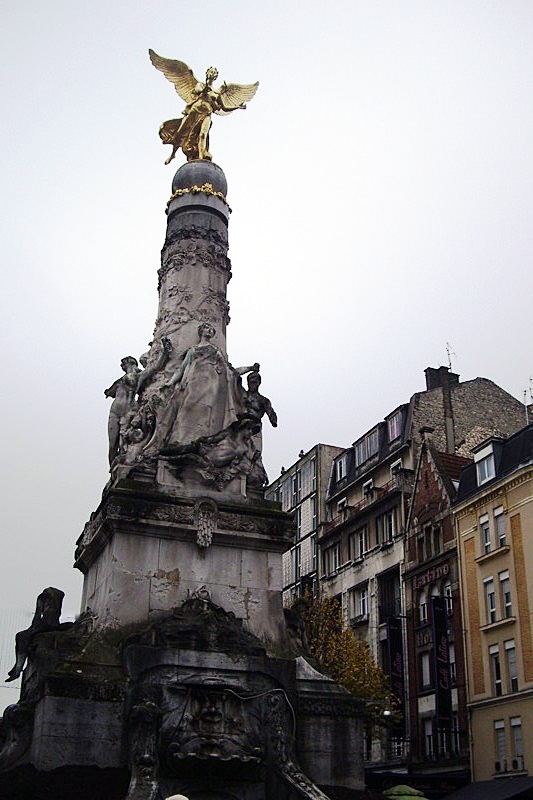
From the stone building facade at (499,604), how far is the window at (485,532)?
0.04 m

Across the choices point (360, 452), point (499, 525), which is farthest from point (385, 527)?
point (499, 525)

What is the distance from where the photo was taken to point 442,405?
173 feet

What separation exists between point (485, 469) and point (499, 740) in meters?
11.5

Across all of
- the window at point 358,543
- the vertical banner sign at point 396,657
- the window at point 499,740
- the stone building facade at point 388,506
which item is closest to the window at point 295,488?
the stone building facade at point 388,506

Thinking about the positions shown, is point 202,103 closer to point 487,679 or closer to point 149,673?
point 149,673

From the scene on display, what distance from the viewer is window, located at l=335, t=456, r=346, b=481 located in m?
57.5

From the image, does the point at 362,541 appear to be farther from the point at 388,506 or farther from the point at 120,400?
the point at 120,400

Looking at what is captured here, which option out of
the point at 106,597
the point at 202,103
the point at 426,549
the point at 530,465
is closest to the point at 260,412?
the point at 106,597

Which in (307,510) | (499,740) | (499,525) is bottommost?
(499,740)

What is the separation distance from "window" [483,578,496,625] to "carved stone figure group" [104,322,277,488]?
23.3 meters

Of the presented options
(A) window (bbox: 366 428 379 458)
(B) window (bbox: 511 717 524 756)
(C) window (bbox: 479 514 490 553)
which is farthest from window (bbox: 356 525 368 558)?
(B) window (bbox: 511 717 524 756)

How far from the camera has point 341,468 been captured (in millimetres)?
57969

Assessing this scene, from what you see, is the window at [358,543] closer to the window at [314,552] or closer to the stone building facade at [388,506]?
the stone building facade at [388,506]

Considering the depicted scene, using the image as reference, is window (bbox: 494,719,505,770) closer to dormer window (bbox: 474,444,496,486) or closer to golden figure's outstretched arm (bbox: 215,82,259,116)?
dormer window (bbox: 474,444,496,486)
